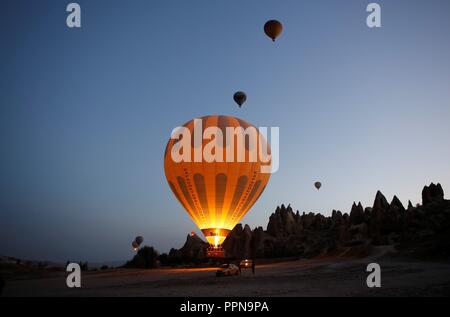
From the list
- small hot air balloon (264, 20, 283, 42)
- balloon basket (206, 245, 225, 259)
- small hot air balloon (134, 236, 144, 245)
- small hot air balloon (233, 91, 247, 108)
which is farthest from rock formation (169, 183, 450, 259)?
small hot air balloon (264, 20, 283, 42)

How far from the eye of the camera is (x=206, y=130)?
33.4 metres

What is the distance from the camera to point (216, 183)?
109 feet

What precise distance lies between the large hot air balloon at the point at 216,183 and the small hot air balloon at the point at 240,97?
10.0 m

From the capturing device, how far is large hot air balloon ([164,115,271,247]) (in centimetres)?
3316

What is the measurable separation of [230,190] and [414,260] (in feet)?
63.2

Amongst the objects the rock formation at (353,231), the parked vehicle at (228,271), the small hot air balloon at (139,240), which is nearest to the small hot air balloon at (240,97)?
the rock formation at (353,231)

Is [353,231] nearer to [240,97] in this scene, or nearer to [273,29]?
[240,97]

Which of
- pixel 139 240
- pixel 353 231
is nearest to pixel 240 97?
pixel 353 231

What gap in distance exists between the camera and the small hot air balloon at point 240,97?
45169 millimetres

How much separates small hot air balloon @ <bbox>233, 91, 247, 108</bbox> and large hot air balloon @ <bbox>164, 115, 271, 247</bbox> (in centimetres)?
1005

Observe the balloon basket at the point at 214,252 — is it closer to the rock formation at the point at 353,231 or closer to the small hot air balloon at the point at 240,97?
the rock formation at the point at 353,231

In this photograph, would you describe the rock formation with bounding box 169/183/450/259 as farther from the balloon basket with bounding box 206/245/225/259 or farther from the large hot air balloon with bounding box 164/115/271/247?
the large hot air balloon with bounding box 164/115/271/247
